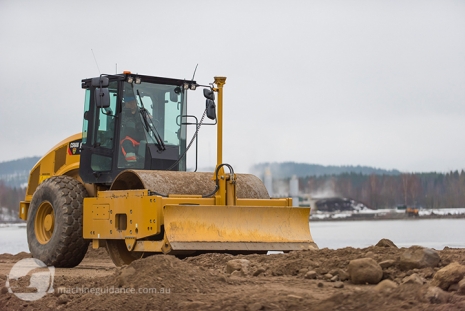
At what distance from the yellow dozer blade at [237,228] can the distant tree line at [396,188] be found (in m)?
33.1

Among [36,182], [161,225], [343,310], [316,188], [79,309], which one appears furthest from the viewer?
[316,188]

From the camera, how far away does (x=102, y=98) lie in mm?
11273

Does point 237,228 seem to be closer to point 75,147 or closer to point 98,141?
point 98,141

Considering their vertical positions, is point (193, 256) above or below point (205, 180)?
below

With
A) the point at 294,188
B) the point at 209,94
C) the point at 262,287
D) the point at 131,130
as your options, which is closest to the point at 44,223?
the point at 131,130

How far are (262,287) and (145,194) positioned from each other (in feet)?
11.2

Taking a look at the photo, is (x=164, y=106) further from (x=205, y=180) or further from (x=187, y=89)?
(x=205, y=180)

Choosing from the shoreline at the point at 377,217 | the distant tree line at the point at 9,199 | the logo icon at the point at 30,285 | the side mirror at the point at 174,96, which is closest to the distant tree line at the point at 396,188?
the shoreline at the point at 377,217

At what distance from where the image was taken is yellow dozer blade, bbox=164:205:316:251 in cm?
1016

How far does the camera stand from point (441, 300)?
6.34m

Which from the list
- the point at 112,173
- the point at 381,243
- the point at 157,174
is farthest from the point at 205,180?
the point at 381,243

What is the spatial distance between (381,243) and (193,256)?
8.43 ft

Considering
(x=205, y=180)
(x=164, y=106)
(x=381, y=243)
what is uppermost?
(x=164, y=106)

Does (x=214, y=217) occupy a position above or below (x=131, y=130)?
below
